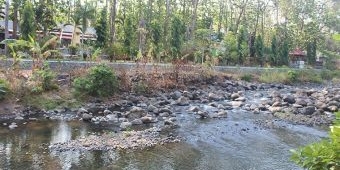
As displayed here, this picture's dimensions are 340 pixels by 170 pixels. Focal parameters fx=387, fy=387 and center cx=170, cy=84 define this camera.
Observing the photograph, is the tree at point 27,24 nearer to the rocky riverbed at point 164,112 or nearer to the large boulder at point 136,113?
the rocky riverbed at point 164,112

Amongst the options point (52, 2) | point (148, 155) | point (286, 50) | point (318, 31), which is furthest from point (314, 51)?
point (148, 155)

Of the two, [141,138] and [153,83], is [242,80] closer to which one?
[153,83]

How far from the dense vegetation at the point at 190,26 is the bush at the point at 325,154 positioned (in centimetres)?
1951

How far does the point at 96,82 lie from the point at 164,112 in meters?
4.23

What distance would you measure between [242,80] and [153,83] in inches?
499

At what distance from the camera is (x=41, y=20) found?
109ft

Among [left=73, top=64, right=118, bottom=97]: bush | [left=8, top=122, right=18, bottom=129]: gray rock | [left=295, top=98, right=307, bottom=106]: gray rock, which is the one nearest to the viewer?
[left=8, top=122, right=18, bottom=129]: gray rock

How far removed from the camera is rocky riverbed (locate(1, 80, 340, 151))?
562 inches

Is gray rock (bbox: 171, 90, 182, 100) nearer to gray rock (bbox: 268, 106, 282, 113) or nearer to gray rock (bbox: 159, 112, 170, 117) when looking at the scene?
gray rock (bbox: 159, 112, 170, 117)

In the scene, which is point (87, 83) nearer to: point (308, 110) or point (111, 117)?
point (111, 117)

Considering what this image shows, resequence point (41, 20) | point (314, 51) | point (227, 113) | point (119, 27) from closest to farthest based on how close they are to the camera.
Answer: point (227, 113)
point (41, 20)
point (119, 27)
point (314, 51)

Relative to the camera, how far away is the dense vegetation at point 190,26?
33844mm

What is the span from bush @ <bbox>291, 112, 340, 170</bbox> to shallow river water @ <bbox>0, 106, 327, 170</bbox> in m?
8.23

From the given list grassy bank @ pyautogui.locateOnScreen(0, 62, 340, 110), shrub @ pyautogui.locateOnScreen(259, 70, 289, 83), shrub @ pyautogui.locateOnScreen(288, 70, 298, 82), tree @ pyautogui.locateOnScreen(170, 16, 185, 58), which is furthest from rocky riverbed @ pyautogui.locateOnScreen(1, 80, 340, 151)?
shrub @ pyautogui.locateOnScreen(288, 70, 298, 82)
